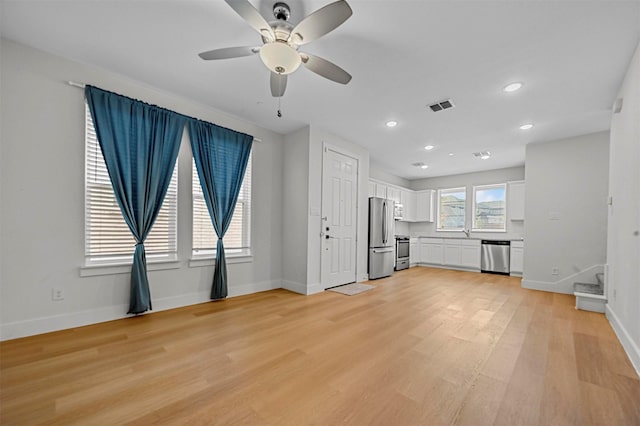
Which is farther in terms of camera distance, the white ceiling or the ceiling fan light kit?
the white ceiling

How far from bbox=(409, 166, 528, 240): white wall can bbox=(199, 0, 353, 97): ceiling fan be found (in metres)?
6.54

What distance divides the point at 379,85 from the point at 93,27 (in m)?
2.80

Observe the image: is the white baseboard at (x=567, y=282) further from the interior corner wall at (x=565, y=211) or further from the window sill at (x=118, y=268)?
the window sill at (x=118, y=268)

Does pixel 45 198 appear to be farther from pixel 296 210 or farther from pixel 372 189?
pixel 372 189

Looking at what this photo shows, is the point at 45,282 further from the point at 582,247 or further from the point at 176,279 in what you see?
the point at 582,247

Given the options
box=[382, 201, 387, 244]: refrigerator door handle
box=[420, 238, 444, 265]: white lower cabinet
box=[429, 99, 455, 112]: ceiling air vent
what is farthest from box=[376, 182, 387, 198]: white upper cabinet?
box=[429, 99, 455, 112]: ceiling air vent

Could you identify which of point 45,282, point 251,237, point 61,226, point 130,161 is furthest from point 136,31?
point 251,237

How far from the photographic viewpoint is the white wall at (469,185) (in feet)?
21.9

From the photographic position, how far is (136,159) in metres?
3.06

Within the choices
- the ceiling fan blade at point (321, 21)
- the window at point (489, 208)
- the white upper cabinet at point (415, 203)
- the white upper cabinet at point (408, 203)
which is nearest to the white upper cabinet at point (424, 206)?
the white upper cabinet at point (415, 203)

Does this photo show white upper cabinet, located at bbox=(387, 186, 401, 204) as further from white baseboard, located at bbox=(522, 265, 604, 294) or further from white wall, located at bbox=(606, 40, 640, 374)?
white wall, located at bbox=(606, 40, 640, 374)

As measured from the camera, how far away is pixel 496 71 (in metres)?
2.72

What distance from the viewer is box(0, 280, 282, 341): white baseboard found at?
7.94ft

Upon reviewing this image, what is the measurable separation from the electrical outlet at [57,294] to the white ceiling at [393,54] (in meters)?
2.40
